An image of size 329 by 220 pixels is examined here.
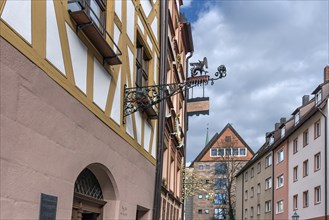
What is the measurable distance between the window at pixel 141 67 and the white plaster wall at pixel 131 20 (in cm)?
88

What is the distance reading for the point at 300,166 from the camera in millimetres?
34875

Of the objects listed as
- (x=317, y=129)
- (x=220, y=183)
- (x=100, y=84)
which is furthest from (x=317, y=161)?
(x=220, y=183)

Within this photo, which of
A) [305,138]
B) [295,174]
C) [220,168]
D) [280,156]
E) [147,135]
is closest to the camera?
[147,135]

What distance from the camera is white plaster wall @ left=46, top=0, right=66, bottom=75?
5281 mm

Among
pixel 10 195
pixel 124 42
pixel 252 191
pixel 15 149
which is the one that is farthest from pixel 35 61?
pixel 252 191

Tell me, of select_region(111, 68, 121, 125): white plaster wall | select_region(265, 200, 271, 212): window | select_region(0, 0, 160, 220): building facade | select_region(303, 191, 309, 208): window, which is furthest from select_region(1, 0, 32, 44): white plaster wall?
select_region(265, 200, 271, 212): window

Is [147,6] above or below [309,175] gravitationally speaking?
above

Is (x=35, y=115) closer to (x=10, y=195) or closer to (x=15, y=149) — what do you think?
(x=15, y=149)

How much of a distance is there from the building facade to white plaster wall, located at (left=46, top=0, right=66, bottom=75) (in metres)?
0.01

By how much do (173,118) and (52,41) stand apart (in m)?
11.9

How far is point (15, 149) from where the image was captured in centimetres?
454

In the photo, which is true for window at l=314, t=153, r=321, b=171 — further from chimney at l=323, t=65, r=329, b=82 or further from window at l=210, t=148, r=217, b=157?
window at l=210, t=148, r=217, b=157

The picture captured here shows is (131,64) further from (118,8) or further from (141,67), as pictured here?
(118,8)

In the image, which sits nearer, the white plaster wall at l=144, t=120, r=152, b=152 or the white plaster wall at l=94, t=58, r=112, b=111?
the white plaster wall at l=94, t=58, r=112, b=111
